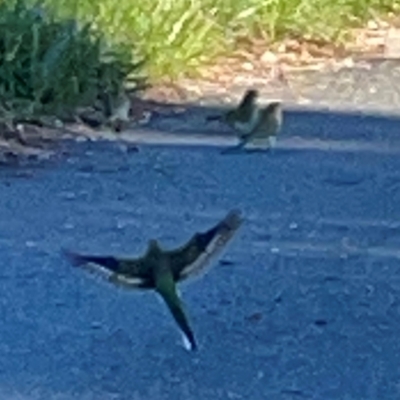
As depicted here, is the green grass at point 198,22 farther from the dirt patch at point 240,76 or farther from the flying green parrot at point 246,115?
the flying green parrot at point 246,115

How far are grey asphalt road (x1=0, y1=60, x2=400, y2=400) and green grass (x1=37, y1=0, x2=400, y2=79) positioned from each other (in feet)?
2.69

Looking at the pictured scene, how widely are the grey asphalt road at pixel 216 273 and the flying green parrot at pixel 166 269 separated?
7.2 inches

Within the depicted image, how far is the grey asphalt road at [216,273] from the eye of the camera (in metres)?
5.91

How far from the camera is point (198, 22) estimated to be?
10.5 meters

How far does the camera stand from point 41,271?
6867 mm

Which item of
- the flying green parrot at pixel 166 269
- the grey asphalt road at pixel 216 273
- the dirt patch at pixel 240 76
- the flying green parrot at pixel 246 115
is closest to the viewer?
the flying green parrot at pixel 166 269

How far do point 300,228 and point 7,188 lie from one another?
3.55 ft

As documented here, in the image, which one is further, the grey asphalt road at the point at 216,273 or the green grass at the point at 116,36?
the green grass at the point at 116,36

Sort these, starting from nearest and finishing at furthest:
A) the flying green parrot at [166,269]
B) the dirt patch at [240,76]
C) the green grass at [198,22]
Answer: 1. the flying green parrot at [166,269]
2. the dirt patch at [240,76]
3. the green grass at [198,22]

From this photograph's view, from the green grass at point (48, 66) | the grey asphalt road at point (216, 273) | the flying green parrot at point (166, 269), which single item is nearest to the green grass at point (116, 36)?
the green grass at point (48, 66)

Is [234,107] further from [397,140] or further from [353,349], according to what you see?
[353,349]

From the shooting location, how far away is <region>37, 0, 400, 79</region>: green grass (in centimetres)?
988

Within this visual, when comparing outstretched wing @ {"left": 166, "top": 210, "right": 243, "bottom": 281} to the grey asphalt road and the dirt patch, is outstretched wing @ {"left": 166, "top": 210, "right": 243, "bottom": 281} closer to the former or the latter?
the grey asphalt road

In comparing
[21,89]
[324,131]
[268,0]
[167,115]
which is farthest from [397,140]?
[268,0]
